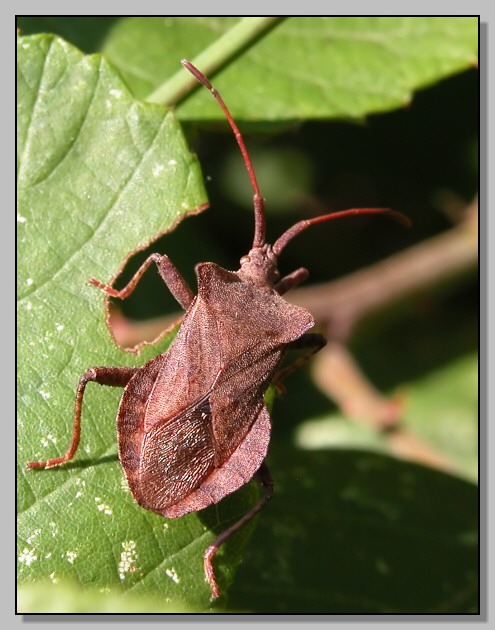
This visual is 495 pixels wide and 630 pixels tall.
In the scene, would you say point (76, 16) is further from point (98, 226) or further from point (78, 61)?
point (98, 226)

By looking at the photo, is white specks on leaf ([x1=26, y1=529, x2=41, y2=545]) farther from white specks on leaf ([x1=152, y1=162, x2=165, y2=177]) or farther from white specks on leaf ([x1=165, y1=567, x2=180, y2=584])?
white specks on leaf ([x1=152, y1=162, x2=165, y2=177])

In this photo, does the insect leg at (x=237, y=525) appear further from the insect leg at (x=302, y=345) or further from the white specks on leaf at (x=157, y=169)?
the white specks on leaf at (x=157, y=169)

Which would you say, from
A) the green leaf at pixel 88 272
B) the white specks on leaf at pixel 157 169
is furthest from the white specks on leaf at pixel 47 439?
the white specks on leaf at pixel 157 169

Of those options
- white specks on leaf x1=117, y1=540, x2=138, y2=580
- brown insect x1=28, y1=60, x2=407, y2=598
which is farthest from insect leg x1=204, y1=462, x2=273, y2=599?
white specks on leaf x1=117, y1=540, x2=138, y2=580

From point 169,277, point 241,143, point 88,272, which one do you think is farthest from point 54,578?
point 241,143
